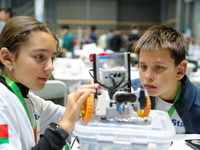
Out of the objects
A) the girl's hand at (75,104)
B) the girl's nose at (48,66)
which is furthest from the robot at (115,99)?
the girl's nose at (48,66)

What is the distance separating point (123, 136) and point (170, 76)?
0.57m

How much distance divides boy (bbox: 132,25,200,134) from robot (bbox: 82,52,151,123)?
37 centimetres

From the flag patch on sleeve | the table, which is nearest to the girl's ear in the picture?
the flag patch on sleeve

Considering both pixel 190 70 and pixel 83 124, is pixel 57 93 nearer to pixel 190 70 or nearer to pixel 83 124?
pixel 83 124

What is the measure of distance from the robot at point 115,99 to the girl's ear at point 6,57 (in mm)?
326

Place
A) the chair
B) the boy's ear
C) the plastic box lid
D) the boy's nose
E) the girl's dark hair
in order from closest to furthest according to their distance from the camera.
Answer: the plastic box lid, the girl's dark hair, the boy's nose, the boy's ear, the chair

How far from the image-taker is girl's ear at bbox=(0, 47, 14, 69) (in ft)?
2.80

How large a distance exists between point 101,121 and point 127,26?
1363 cm

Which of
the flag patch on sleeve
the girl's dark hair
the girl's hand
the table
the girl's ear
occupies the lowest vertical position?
the table

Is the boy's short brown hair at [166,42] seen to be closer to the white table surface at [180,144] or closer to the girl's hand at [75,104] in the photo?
the white table surface at [180,144]

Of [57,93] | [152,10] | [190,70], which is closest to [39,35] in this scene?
[57,93]

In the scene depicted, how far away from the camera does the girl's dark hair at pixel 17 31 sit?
0.84m

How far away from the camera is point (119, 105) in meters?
0.71

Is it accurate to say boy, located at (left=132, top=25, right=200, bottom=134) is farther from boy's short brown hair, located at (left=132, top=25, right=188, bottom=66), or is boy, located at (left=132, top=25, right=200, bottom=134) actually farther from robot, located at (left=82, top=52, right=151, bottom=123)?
robot, located at (left=82, top=52, right=151, bottom=123)
